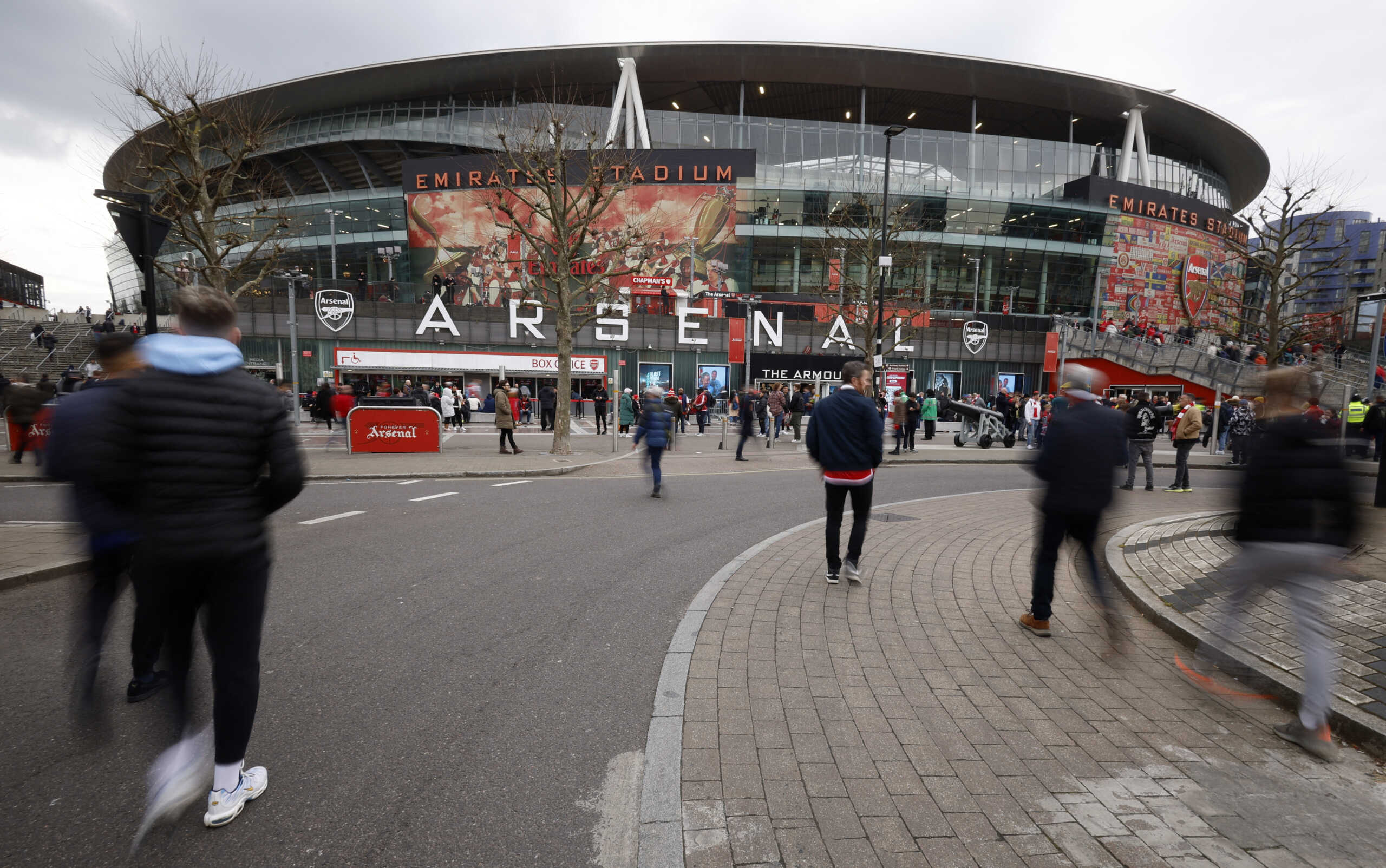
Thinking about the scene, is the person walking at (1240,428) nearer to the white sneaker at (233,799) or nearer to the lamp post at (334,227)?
the white sneaker at (233,799)

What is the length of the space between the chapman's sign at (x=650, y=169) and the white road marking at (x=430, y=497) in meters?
27.3

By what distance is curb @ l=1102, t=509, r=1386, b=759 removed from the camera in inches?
120

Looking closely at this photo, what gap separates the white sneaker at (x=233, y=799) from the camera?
2346 mm

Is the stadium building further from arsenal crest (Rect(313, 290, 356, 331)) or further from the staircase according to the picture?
the staircase

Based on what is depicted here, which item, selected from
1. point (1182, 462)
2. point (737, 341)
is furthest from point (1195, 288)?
point (1182, 462)

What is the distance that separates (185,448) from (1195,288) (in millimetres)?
48284

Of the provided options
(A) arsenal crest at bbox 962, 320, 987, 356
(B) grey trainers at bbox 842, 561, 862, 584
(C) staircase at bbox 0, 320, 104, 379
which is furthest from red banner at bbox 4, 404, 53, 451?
(A) arsenal crest at bbox 962, 320, 987, 356

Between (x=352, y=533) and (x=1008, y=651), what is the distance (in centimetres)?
666

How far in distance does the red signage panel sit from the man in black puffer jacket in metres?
30.3

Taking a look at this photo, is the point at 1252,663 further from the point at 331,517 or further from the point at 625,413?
the point at 625,413

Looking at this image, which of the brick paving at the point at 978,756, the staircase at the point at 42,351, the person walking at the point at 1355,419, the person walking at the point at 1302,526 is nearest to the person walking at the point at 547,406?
the brick paving at the point at 978,756

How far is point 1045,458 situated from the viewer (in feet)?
13.8

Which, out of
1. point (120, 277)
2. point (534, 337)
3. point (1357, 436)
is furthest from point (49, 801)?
point (120, 277)

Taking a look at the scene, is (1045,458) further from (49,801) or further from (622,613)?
(49,801)
